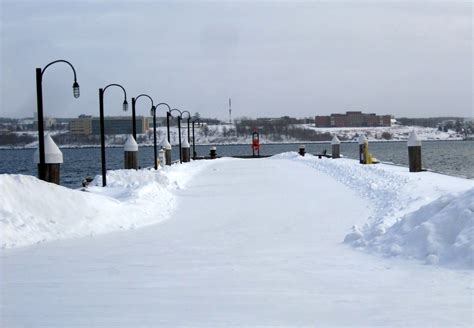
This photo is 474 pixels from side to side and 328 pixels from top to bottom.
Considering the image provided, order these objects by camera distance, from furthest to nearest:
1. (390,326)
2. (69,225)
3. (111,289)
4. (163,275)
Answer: (69,225), (163,275), (111,289), (390,326)

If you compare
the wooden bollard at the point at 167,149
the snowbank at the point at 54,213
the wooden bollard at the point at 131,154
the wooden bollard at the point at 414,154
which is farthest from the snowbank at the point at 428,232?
the wooden bollard at the point at 167,149

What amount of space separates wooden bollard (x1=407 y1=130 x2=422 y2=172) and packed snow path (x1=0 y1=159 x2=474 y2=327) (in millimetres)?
11603

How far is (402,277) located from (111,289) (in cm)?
337

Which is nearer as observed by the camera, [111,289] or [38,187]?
[111,289]

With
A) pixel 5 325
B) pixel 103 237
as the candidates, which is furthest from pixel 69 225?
pixel 5 325

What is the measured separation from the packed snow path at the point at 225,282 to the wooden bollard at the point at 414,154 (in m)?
11.6


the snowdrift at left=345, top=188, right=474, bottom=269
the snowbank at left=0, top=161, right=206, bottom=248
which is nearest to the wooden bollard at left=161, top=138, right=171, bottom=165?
the snowbank at left=0, top=161, right=206, bottom=248

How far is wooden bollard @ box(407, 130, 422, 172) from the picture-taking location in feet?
76.3

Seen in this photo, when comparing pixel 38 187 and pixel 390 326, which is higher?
pixel 38 187

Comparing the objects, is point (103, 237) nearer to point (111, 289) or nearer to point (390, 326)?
point (111, 289)

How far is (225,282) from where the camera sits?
24.9 ft

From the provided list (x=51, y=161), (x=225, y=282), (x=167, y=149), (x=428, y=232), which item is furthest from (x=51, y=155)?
(x=167, y=149)

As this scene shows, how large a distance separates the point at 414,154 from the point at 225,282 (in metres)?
17.4

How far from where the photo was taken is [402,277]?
755cm
